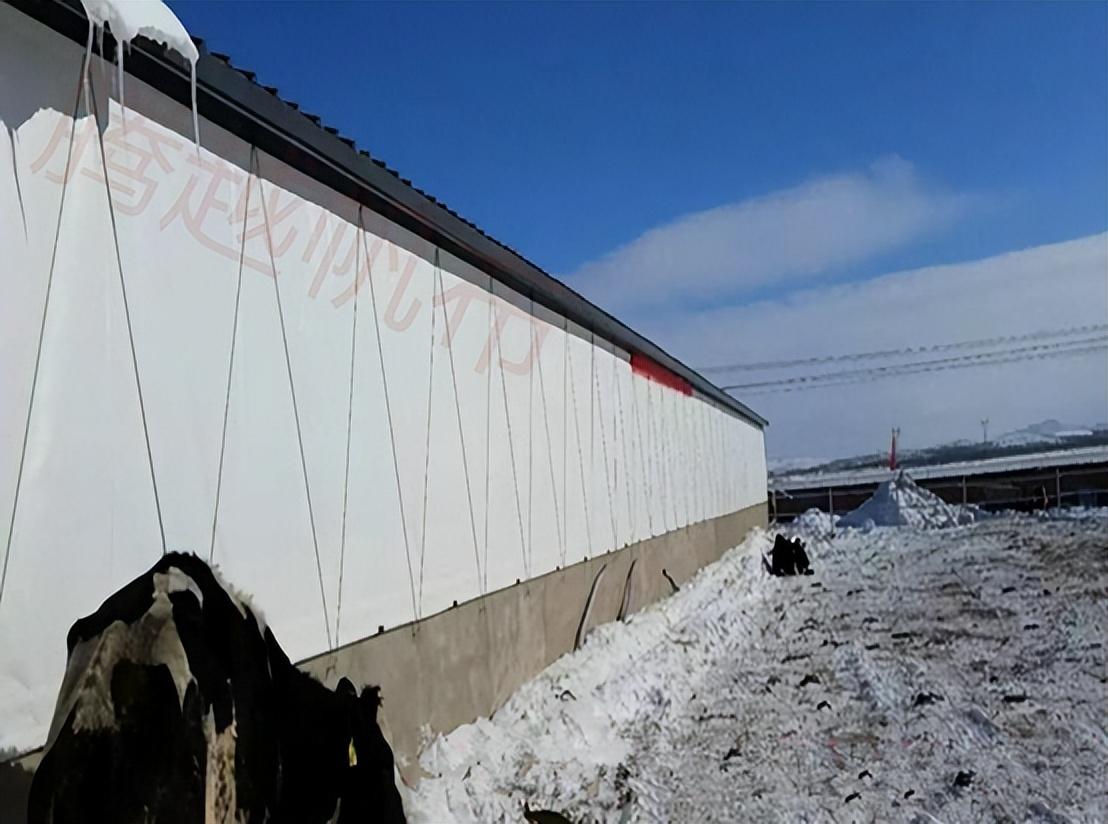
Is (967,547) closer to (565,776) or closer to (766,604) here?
(766,604)

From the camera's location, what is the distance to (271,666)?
298cm

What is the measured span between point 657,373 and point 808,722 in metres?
7.39

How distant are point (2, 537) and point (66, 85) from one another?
1.63m

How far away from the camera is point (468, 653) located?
6.14 m

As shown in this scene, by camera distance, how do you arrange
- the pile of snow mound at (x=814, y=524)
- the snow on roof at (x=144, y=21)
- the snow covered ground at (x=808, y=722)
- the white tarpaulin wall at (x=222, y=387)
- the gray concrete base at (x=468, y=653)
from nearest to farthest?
1. the white tarpaulin wall at (x=222, y=387)
2. the snow on roof at (x=144, y=21)
3. the gray concrete base at (x=468, y=653)
4. the snow covered ground at (x=808, y=722)
5. the pile of snow mound at (x=814, y=524)

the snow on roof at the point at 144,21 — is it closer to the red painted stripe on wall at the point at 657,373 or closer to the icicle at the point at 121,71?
the icicle at the point at 121,71

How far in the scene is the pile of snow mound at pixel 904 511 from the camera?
2895cm

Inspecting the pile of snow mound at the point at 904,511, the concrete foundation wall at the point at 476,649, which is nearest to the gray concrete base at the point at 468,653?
the concrete foundation wall at the point at 476,649

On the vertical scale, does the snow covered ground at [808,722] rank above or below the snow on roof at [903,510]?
below

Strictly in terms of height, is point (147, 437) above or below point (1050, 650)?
above

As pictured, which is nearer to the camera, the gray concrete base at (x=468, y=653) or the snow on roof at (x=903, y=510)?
the gray concrete base at (x=468, y=653)

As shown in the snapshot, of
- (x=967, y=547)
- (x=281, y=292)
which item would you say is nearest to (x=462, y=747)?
(x=281, y=292)

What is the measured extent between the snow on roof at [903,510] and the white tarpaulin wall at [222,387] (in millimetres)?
24601

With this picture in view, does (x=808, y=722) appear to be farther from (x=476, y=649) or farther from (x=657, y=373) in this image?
(x=657, y=373)
